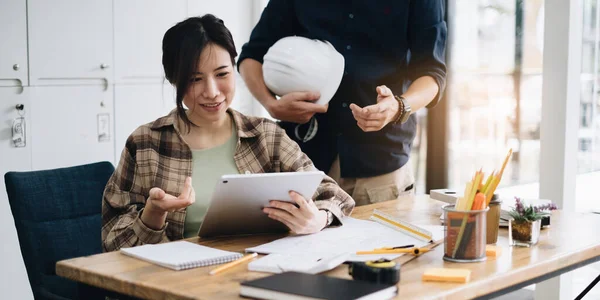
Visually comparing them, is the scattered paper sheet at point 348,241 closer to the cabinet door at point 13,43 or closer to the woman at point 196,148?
the woman at point 196,148

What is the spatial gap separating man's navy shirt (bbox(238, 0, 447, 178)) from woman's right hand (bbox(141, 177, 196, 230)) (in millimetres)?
774

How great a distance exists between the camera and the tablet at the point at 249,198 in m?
1.62

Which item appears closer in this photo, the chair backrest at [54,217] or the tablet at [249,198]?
the tablet at [249,198]

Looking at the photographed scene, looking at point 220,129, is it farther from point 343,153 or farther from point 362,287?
point 362,287

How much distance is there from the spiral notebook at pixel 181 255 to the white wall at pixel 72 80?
80.9 inches

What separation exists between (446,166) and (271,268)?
262 cm

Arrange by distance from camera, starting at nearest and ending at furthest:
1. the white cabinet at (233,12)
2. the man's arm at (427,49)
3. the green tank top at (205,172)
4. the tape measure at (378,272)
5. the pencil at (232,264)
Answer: the tape measure at (378,272)
the pencil at (232,264)
the green tank top at (205,172)
the man's arm at (427,49)
the white cabinet at (233,12)

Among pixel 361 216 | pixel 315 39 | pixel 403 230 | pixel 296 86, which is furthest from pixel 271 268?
pixel 315 39

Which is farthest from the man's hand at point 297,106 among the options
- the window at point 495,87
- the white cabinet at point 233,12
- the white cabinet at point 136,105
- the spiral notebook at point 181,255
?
the white cabinet at point 233,12

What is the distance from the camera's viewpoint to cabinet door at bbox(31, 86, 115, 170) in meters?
3.57

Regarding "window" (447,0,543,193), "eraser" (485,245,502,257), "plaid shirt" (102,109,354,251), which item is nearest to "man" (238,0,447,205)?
"plaid shirt" (102,109,354,251)

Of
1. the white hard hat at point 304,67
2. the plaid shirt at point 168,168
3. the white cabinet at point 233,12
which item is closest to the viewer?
the plaid shirt at point 168,168

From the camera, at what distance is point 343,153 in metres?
2.38

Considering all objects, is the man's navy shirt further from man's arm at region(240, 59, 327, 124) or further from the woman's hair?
the woman's hair
